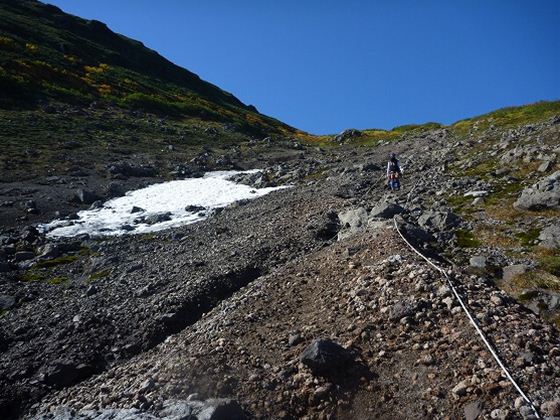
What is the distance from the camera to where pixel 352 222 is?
71.5ft

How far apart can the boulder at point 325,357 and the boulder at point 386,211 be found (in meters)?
10.1

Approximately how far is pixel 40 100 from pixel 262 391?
7082 centimetres

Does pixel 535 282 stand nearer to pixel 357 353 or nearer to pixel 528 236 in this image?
pixel 528 236

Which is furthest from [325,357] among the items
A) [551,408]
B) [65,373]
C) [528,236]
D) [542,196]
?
[542,196]

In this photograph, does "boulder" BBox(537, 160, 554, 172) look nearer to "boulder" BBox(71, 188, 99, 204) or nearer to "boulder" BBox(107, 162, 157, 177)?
"boulder" BBox(71, 188, 99, 204)

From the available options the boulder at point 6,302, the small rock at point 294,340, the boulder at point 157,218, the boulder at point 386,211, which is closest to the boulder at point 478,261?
the boulder at point 386,211

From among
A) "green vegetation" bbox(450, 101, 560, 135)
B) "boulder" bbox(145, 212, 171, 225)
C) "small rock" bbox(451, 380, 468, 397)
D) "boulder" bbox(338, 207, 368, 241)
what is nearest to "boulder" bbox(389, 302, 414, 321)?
"small rock" bbox(451, 380, 468, 397)

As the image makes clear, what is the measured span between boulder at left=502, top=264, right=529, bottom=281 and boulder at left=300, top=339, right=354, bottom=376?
20.1ft

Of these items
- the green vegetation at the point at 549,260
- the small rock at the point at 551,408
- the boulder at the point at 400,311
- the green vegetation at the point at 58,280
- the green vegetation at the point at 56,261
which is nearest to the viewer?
the small rock at the point at 551,408

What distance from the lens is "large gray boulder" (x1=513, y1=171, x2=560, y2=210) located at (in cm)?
1844

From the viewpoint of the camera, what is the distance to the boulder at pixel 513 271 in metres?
13.9

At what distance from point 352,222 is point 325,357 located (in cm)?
1157

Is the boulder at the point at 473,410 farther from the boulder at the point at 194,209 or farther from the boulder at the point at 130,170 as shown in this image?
the boulder at the point at 130,170

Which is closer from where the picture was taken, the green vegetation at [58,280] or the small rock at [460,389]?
the small rock at [460,389]
